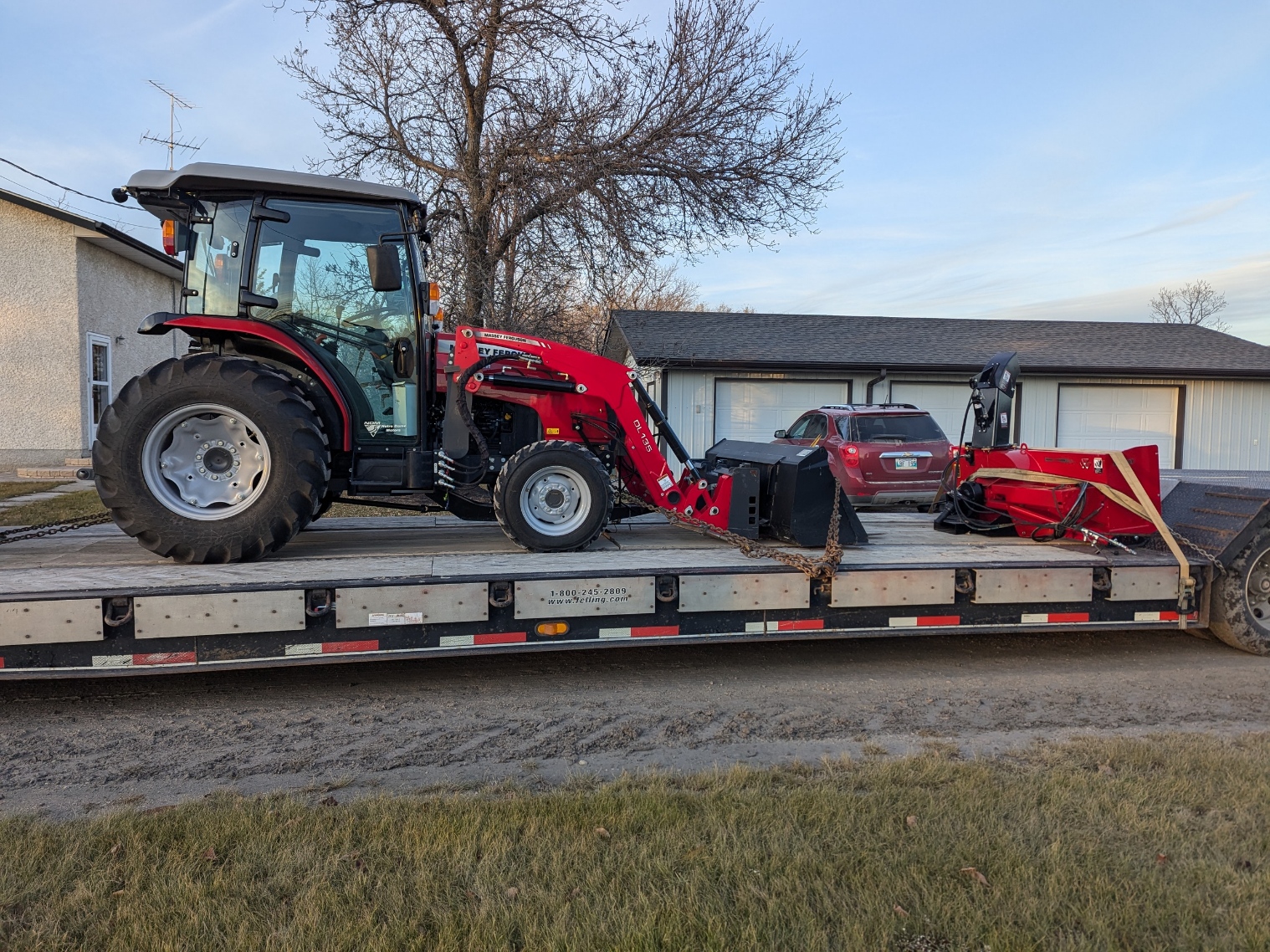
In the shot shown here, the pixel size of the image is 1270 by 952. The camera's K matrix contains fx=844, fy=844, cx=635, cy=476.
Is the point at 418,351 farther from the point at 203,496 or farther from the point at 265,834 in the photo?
the point at 265,834

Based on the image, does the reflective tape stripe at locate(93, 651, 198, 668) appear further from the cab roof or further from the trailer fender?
the trailer fender

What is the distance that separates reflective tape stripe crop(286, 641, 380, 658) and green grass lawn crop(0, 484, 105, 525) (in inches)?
237

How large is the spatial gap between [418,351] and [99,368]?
15.4m

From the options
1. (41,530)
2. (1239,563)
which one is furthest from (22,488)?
(1239,563)

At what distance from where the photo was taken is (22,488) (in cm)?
1362

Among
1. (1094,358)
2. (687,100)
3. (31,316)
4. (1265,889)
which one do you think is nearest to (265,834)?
(1265,889)

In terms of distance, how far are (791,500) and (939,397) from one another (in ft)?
50.0

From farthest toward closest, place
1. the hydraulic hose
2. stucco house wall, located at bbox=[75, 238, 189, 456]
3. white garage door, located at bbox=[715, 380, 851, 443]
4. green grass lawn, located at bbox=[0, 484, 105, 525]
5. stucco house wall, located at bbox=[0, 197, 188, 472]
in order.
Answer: white garage door, located at bbox=[715, 380, 851, 443] < stucco house wall, located at bbox=[75, 238, 189, 456] < stucco house wall, located at bbox=[0, 197, 188, 472] < green grass lawn, located at bbox=[0, 484, 105, 525] < the hydraulic hose

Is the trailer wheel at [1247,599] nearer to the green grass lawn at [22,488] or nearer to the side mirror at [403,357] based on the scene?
the side mirror at [403,357]

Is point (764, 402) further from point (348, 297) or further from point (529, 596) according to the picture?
point (529, 596)

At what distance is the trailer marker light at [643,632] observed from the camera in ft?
16.3

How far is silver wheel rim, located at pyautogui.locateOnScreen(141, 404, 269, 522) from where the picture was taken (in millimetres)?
5141

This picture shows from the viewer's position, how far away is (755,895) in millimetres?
2711

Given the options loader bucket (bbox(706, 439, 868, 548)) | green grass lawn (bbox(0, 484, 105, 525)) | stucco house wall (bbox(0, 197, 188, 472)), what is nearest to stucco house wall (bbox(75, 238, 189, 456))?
stucco house wall (bbox(0, 197, 188, 472))
